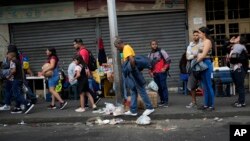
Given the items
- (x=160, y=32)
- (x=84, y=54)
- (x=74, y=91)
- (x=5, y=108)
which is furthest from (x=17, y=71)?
(x=160, y=32)

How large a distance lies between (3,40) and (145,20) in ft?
15.7

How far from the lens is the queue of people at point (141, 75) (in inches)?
381

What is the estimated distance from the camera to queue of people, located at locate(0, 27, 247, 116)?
9.67 metres

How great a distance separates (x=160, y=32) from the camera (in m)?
13.8

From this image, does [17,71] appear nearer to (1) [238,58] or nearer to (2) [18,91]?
(2) [18,91]

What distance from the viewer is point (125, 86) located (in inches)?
423

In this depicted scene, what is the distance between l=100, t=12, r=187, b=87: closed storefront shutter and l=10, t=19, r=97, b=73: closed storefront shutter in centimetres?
84

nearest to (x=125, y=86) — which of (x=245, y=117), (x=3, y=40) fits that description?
(x=245, y=117)

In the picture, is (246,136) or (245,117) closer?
(246,136)

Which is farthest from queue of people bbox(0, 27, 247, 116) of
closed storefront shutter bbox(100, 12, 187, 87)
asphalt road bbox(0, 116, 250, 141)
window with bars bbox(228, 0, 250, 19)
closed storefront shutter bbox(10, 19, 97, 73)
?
window with bars bbox(228, 0, 250, 19)

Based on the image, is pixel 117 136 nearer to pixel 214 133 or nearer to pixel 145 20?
pixel 214 133

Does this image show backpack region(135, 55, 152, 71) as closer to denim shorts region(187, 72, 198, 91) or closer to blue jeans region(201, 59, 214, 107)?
denim shorts region(187, 72, 198, 91)

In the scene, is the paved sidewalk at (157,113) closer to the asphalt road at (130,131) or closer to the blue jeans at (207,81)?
the asphalt road at (130,131)

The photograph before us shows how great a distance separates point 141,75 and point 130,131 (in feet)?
4.74
